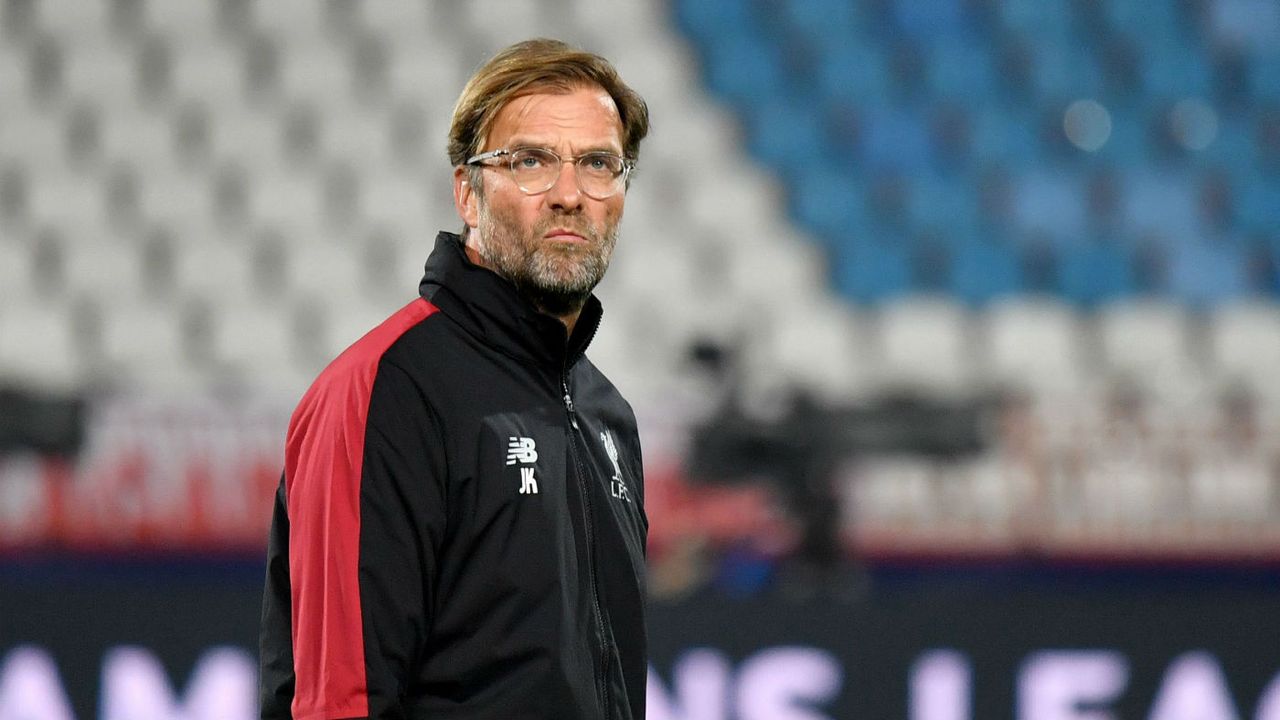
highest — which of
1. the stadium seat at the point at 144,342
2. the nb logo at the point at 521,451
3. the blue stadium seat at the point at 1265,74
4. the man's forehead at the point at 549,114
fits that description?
the blue stadium seat at the point at 1265,74

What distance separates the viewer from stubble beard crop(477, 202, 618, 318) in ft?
3.54

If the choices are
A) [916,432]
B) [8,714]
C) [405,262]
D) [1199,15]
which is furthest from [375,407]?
[1199,15]

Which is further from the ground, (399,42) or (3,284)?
(399,42)

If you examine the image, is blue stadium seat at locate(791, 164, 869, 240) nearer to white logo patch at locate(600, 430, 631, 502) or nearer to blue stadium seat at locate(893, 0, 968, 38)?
blue stadium seat at locate(893, 0, 968, 38)

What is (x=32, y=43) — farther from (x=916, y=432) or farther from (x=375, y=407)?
(x=375, y=407)

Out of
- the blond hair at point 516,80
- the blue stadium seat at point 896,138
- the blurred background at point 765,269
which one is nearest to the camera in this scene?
the blond hair at point 516,80

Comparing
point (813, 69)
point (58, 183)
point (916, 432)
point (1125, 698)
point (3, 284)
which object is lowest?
point (1125, 698)

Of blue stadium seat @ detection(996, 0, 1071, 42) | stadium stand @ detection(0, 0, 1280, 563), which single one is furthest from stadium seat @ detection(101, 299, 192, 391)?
blue stadium seat @ detection(996, 0, 1071, 42)

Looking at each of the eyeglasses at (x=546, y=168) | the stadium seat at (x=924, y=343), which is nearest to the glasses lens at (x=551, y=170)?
the eyeglasses at (x=546, y=168)

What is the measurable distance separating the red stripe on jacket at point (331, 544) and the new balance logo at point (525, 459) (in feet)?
0.34

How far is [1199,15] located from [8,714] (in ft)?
14.5

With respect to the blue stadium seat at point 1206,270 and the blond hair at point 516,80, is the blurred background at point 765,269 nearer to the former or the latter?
the blue stadium seat at point 1206,270

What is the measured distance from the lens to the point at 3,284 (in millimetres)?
4832

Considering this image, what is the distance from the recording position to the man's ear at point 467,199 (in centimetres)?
111
